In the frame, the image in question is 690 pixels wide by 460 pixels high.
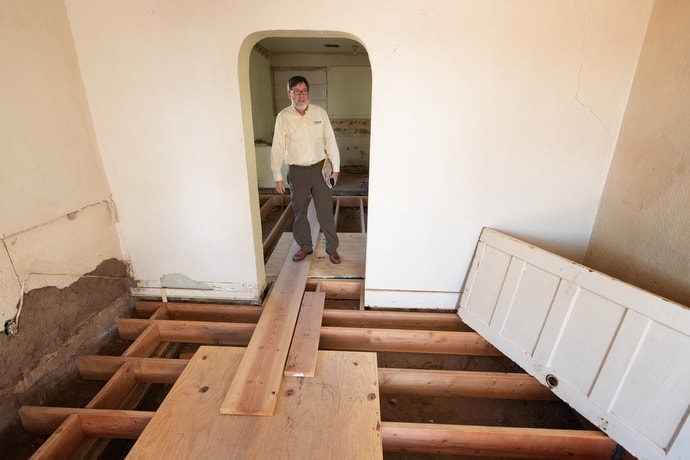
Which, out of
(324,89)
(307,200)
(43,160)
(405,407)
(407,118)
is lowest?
(405,407)

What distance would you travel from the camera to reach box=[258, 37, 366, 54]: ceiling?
18.7ft

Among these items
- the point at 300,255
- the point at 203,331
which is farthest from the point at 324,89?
the point at 203,331

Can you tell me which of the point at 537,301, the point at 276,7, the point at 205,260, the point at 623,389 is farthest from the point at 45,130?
the point at 623,389

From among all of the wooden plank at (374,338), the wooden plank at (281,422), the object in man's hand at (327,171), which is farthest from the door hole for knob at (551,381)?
the object in man's hand at (327,171)

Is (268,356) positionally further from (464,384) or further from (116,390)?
(464,384)

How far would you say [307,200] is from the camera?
2.87 metres

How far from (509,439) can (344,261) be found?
1.84 m

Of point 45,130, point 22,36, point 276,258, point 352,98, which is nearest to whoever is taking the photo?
point 22,36

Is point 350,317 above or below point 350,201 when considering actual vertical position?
below

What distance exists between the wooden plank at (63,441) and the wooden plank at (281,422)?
1.31ft

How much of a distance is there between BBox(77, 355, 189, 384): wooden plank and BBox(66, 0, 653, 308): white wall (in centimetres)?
80

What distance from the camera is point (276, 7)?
1859 mm

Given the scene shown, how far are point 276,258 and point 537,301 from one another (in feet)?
7.34

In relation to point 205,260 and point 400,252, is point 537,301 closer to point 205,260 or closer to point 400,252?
point 400,252
